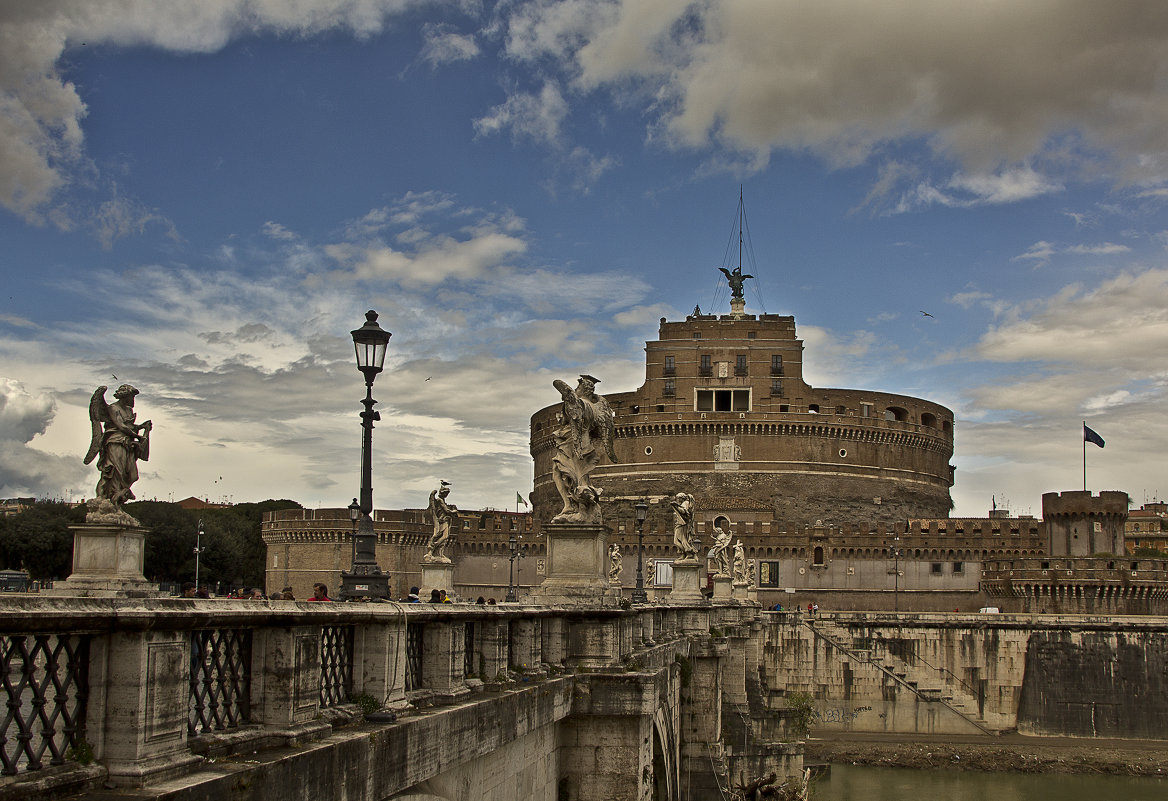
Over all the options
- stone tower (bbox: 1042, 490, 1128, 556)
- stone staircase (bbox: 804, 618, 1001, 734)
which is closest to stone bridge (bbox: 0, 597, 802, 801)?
stone staircase (bbox: 804, 618, 1001, 734)

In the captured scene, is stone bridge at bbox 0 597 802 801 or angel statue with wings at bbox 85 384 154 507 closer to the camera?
stone bridge at bbox 0 597 802 801

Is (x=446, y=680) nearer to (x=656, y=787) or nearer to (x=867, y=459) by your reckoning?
(x=656, y=787)

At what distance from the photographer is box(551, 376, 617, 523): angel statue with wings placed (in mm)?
13164

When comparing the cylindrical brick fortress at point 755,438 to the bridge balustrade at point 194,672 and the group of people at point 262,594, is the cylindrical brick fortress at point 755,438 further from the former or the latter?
the bridge balustrade at point 194,672

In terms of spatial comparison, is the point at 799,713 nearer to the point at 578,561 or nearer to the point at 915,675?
the point at 915,675

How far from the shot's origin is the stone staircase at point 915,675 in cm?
4972

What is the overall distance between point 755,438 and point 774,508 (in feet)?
15.7

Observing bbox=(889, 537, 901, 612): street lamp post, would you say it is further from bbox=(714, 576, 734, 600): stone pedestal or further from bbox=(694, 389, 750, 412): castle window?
bbox=(714, 576, 734, 600): stone pedestal

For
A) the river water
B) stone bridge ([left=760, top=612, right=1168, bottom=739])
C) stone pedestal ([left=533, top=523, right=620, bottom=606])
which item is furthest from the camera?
stone bridge ([left=760, top=612, right=1168, bottom=739])

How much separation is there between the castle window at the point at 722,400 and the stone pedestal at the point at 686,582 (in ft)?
170

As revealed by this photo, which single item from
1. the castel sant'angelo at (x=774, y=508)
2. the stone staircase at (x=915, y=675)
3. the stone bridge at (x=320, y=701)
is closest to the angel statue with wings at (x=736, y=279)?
the castel sant'angelo at (x=774, y=508)

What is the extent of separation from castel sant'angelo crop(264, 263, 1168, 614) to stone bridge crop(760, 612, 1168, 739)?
498 inches

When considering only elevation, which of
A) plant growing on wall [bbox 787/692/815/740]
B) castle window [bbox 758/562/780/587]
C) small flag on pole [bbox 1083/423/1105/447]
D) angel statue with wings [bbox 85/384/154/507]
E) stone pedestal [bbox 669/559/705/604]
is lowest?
plant growing on wall [bbox 787/692/815/740]

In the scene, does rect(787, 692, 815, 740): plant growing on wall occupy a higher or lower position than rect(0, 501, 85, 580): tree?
lower
